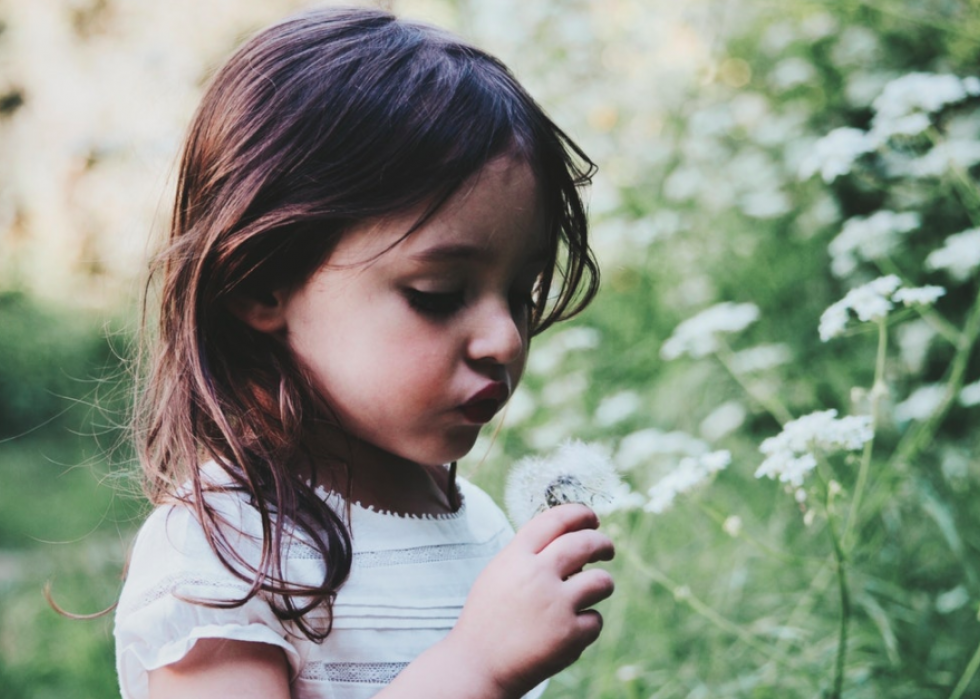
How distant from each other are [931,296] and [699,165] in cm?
171

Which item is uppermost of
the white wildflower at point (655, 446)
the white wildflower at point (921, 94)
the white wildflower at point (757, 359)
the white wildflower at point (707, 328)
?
the white wildflower at point (921, 94)

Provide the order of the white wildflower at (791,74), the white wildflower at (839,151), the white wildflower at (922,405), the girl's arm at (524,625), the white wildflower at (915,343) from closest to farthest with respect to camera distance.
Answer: the girl's arm at (524,625) < the white wildflower at (839,151) < the white wildflower at (922,405) < the white wildflower at (915,343) < the white wildflower at (791,74)

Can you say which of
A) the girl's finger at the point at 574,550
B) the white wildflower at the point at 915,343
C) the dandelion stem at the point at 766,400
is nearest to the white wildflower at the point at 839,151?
the dandelion stem at the point at 766,400

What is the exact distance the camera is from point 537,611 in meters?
0.79

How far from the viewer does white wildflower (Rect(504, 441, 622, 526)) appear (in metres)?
0.89

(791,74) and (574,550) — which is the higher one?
(574,550)

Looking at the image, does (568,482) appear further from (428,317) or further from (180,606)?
(180,606)

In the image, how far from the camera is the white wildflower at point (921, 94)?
5.27ft

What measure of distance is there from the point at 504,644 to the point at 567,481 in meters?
0.16

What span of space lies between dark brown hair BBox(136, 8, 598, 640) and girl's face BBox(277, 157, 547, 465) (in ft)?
0.08

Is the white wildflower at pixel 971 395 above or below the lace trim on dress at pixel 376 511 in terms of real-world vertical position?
below

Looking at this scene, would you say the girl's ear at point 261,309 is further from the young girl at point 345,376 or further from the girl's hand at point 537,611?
the girl's hand at point 537,611

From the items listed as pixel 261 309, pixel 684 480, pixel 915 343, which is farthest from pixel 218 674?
pixel 915 343

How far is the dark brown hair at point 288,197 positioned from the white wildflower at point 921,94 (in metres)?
0.89
